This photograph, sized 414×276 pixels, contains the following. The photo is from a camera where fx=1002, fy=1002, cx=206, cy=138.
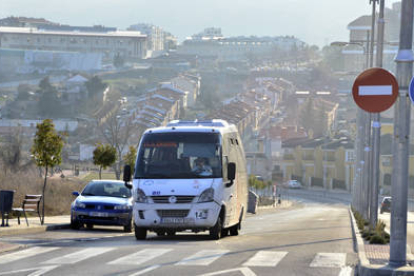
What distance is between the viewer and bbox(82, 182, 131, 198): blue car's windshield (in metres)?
27.8

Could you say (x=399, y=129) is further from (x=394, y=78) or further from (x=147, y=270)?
(x=147, y=270)

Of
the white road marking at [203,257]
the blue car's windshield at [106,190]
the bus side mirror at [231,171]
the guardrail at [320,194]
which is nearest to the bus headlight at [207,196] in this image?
the bus side mirror at [231,171]

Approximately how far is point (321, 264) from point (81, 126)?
16789 centimetres

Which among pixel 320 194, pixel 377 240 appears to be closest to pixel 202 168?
pixel 377 240

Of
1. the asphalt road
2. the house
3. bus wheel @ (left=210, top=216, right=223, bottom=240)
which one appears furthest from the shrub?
the house

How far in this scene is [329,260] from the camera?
54.0 feet

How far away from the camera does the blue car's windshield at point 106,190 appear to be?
27828 millimetres

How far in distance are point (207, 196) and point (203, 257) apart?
519cm

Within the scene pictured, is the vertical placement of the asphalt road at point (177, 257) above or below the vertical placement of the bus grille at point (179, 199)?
below

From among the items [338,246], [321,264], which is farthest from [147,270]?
[338,246]

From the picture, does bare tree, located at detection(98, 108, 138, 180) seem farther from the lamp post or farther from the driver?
the driver

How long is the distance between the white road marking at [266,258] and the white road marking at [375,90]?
9.89 ft

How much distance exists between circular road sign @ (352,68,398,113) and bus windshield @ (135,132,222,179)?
25.6 feet

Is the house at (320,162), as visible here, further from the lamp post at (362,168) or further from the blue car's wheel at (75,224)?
the blue car's wheel at (75,224)
